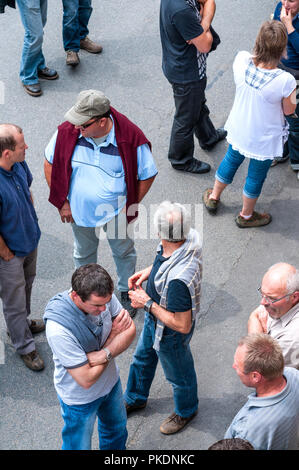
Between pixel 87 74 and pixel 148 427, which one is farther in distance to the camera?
pixel 87 74

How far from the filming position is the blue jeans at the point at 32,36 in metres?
6.46

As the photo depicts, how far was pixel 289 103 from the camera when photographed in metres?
4.91

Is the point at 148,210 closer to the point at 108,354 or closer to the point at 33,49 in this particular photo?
the point at 33,49

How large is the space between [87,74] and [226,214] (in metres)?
2.46

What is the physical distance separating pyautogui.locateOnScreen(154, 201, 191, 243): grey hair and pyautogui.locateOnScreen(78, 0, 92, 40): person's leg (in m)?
4.13

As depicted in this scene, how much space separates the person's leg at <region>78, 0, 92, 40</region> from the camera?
707 cm

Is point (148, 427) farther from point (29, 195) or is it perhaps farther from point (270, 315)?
point (29, 195)

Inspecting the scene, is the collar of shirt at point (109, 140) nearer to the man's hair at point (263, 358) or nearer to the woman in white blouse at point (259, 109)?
the woman in white blouse at point (259, 109)

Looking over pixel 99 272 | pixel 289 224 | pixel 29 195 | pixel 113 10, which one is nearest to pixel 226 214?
pixel 289 224

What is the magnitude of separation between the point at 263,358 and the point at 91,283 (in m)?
0.96

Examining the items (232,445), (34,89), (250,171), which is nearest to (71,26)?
(34,89)

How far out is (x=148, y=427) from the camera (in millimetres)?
4469

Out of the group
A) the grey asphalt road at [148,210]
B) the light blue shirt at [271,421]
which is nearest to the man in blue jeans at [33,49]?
the grey asphalt road at [148,210]
